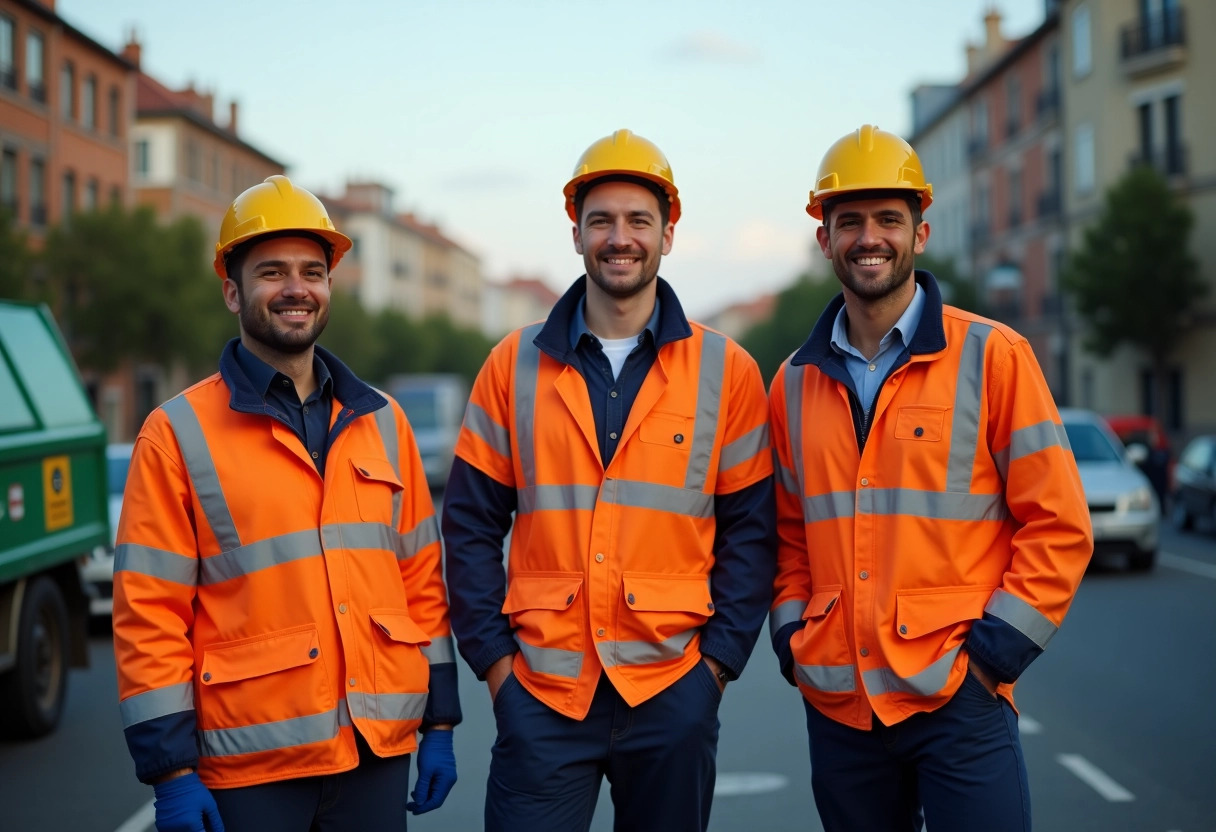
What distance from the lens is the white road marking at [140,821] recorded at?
6.13 m

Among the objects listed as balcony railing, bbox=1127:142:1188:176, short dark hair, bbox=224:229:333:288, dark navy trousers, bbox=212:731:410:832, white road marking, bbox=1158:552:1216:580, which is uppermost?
balcony railing, bbox=1127:142:1188:176

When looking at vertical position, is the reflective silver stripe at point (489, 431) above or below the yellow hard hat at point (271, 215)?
below

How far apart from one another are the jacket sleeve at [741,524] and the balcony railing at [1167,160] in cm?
3738

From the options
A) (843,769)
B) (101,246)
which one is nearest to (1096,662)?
(843,769)

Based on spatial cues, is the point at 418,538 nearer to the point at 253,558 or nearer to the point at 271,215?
the point at 253,558

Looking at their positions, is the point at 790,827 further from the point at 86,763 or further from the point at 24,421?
the point at 24,421

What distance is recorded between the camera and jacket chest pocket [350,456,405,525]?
3641 mm

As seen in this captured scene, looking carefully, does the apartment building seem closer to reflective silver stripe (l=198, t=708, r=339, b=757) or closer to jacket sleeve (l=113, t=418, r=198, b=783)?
jacket sleeve (l=113, t=418, r=198, b=783)

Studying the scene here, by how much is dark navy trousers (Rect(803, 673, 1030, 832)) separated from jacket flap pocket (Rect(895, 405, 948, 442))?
685mm

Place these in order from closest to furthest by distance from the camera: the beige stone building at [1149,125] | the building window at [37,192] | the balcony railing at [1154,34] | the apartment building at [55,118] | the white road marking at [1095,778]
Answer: the white road marking at [1095,778] < the beige stone building at [1149,125] < the balcony railing at [1154,34] < the apartment building at [55,118] < the building window at [37,192]

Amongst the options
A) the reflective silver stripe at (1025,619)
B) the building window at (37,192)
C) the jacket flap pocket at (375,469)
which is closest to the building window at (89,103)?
the building window at (37,192)

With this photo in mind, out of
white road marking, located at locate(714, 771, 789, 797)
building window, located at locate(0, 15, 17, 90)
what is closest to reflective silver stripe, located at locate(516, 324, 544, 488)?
white road marking, located at locate(714, 771, 789, 797)

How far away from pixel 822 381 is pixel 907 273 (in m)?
0.41

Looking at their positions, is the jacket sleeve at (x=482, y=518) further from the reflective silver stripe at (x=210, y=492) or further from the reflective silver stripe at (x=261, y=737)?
the reflective silver stripe at (x=210, y=492)
